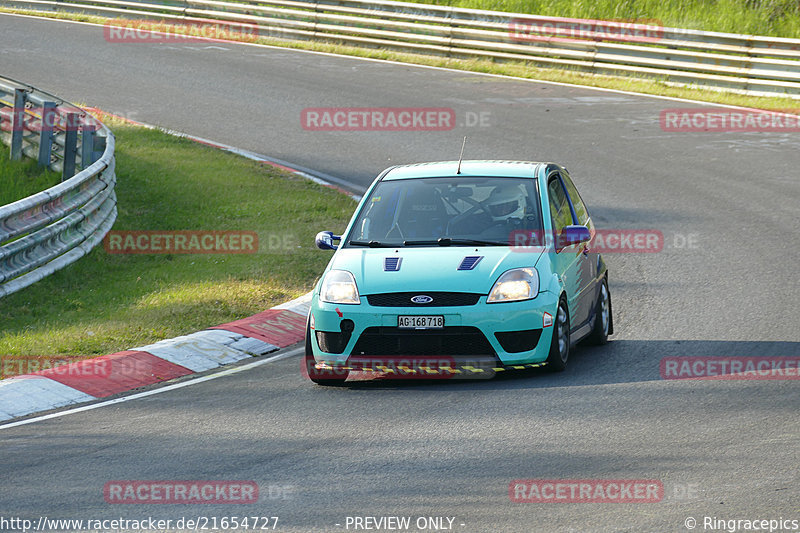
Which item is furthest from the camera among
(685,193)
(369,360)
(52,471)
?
(685,193)

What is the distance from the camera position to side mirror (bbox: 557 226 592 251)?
9242 mm

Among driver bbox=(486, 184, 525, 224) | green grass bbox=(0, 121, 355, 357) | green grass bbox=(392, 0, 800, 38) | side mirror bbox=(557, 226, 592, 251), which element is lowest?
green grass bbox=(0, 121, 355, 357)

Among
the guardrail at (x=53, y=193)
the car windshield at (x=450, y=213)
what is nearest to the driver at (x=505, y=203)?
the car windshield at (x=450, y=213)

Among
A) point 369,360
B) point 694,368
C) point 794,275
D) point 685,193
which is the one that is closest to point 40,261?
point 369,360

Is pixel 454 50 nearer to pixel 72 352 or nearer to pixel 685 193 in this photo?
pixel 685 193

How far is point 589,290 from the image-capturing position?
9805 millimetres

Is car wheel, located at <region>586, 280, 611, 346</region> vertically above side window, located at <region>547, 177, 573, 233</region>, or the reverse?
side window, located at <region>547, 177, 573, 233</region>

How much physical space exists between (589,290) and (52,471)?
186 inches

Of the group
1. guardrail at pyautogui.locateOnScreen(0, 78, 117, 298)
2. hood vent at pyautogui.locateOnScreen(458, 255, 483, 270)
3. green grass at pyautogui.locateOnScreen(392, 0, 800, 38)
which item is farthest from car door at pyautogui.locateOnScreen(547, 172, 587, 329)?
green grass at pyautogui.locateOnScreen(392, 0, 800, 38)

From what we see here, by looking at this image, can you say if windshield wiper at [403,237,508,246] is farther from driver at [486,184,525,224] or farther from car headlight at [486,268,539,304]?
car headlight at [486,268,539,304]

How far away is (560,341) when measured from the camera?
8.91 meters

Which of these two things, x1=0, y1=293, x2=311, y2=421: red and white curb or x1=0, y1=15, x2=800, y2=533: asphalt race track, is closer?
x1=0, y1=15, x2=800, y2=533: asphalt race track

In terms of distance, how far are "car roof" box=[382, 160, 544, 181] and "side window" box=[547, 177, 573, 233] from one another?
0.21m

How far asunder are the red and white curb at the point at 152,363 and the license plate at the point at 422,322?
1941mm
